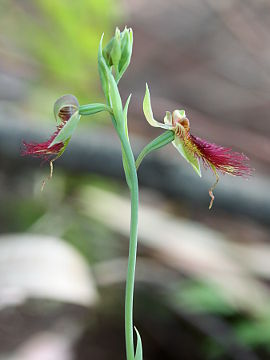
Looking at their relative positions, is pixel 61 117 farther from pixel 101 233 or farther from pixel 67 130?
pixel 101 233

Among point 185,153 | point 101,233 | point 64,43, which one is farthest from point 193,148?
point 64,43

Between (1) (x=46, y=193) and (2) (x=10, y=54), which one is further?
(2) (x=10, y=54)

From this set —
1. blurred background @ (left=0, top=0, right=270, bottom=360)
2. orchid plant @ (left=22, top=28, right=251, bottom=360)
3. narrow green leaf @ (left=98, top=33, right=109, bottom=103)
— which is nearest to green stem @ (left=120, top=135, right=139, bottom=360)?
orchid plant @ (left=22, top=28, right=251, bottom=360)

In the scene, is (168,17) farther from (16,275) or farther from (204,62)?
(16,275)

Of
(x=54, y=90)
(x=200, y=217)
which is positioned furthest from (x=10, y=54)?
(x=200, y=217)

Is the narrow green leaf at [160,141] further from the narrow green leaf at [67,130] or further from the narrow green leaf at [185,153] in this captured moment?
the narrow green leaf at [67,130]

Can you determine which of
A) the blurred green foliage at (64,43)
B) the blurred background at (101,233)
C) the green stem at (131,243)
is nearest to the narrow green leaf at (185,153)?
the green stem at (131,243)
